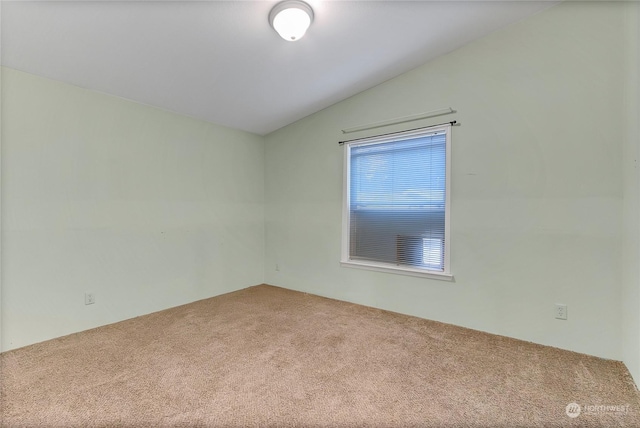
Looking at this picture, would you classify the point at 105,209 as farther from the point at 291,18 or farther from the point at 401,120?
the point at 401,120

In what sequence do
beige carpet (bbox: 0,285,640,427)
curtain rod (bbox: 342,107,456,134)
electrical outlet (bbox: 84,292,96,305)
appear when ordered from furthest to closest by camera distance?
curtain rod (bbox: 342,107,456,134) → electrical outlet (bbox: 84,292,96,305) → beige carpet (bbox: 0,285,640,427)

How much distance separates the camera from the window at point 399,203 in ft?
9.59

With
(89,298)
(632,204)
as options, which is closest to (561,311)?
(632,204)

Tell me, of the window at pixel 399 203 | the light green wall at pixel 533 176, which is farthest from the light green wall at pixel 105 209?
the light green wall at pixel 533 176

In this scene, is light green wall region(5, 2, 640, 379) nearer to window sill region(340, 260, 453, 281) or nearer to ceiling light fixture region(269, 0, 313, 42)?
window sill region(340, 260, 453, 281)

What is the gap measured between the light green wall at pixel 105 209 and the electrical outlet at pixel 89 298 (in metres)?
0.04

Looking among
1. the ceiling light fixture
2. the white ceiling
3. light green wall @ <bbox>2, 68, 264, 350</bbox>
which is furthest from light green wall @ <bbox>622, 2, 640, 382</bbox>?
light green wall @ <bbox>2, 68, 264, 350</bbox>

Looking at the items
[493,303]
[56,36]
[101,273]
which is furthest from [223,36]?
[493,303]

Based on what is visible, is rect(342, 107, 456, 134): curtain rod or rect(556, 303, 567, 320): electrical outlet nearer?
rect(556, 303, 567, 320): electrical outlet

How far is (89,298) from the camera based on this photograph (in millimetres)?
2656

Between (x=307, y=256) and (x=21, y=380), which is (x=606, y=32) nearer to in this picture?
(x=307, y=256)

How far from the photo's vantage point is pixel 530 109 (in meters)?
2.45

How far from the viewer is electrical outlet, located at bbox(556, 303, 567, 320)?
229cm

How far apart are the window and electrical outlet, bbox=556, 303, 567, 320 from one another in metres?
0.86
